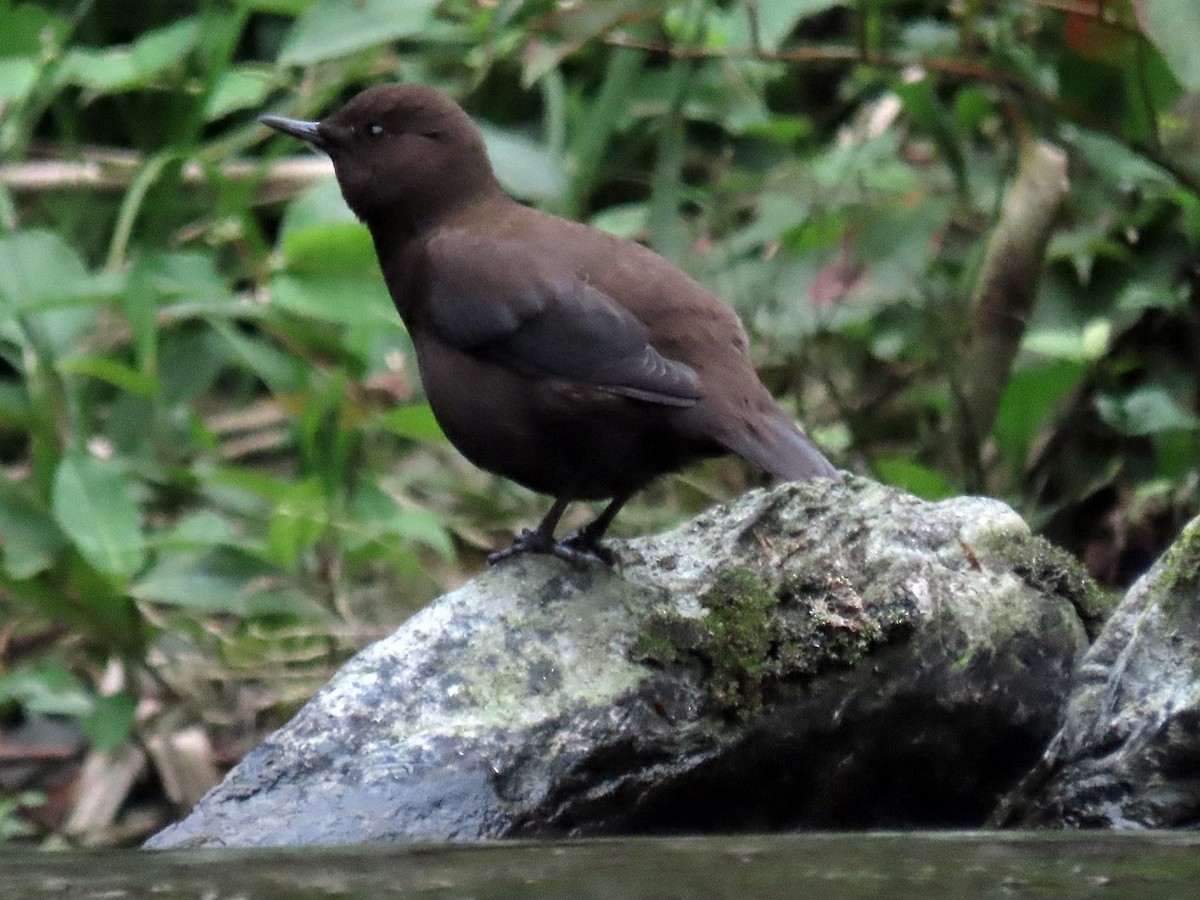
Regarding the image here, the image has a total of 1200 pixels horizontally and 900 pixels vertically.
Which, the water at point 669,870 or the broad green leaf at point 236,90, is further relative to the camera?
the broad green leaf at point 236,90

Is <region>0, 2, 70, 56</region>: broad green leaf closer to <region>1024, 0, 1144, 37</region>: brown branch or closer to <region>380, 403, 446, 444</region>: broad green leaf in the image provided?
<region>380, 403, 446, 444</region>: broad green leaf

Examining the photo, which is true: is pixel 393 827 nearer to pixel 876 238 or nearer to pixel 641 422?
pixel 641 422

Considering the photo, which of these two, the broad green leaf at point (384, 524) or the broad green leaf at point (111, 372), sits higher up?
the broad green leaf at point (111, 372)

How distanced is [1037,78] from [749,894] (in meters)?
3.52

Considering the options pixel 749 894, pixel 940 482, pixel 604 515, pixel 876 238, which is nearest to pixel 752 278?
pixel 876 238

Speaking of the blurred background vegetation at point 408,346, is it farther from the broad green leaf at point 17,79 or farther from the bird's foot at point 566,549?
the bird's foot at point 566,549

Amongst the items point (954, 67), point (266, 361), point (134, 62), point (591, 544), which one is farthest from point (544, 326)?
point (134, 62)

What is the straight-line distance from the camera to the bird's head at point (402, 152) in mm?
4562

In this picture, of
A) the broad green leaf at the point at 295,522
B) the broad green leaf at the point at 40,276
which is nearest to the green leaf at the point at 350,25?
the broad green leaf at the point at 40,276

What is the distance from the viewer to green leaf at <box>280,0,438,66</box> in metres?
4.93

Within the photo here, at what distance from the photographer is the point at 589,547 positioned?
386cm

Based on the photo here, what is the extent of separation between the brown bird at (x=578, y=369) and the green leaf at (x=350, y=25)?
2.70 ft

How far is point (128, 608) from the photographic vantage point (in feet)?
16.4

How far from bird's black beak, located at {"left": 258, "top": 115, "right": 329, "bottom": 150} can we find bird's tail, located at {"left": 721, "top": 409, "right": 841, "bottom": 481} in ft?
4.71
